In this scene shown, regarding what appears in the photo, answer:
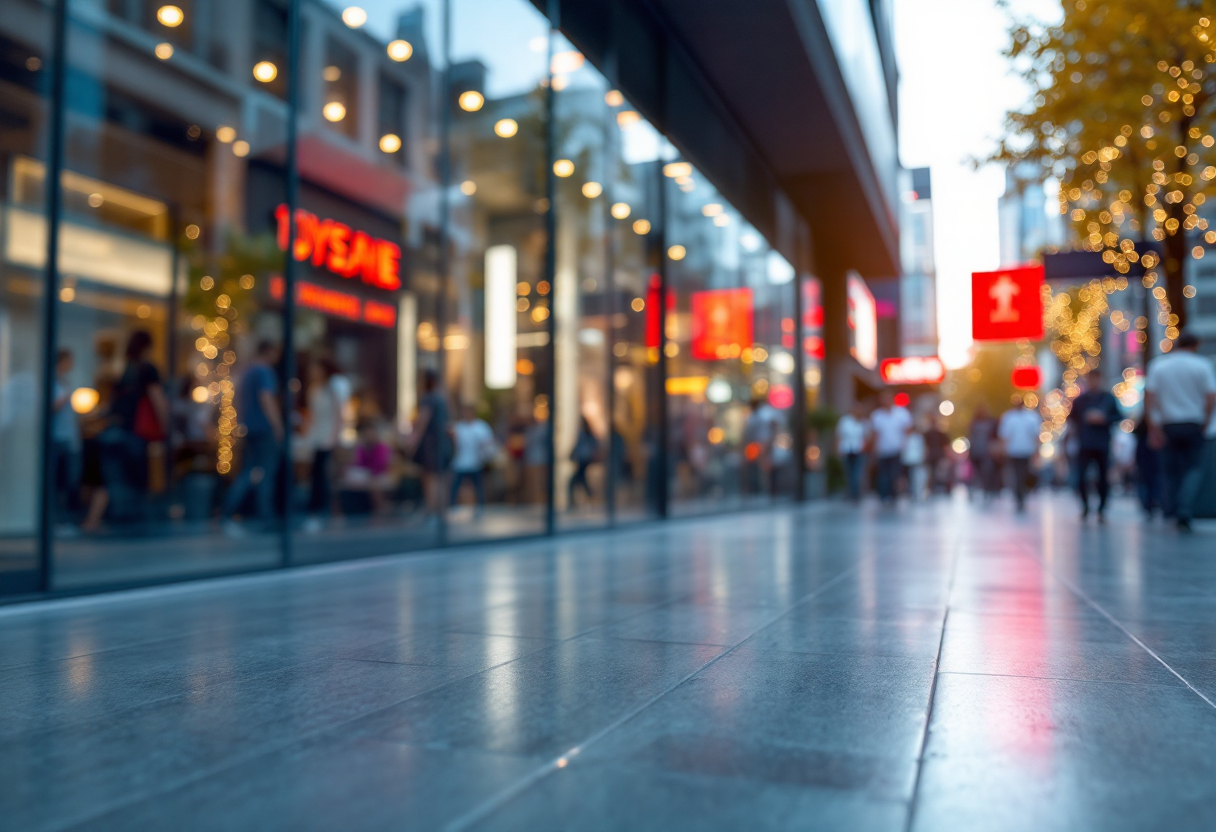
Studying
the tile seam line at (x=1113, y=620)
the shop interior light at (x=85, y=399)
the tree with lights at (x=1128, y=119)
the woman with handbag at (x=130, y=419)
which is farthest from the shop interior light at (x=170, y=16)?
the tile seam line at (x=1113, y=620)

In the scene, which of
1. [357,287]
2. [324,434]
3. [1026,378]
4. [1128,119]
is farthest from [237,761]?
[1026,378]

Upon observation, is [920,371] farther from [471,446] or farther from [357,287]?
[471,446]

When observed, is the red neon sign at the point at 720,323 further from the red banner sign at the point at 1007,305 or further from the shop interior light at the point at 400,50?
the shop interior light at the point at 400,50

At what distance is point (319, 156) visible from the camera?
13508 millimetres

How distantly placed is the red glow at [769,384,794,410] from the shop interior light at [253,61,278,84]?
10.5m

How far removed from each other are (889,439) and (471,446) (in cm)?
796

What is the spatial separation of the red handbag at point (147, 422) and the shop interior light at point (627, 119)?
20.0ft

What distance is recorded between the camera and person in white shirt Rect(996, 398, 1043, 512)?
50.4 ft

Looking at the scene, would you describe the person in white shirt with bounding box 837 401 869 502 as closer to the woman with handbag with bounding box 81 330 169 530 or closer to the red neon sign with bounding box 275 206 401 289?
the red neon sign with bounding box 275 206 401 289

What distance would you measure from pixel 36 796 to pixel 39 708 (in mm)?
892

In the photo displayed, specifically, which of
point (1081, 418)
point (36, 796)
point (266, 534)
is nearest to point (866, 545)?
point (1081, 418)

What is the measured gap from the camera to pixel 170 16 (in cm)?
1175

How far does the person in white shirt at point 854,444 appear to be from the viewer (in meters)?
17.3

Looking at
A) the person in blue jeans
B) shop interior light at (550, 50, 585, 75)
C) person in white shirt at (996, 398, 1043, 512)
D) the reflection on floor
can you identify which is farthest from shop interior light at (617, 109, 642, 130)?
person in white shirt at (996, 398, 1043, 512)
